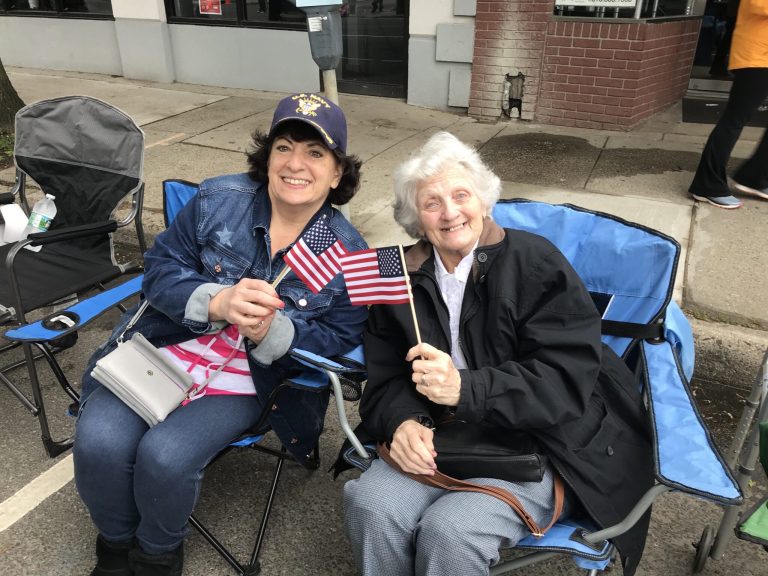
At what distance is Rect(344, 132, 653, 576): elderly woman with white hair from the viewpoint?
6.00 feet

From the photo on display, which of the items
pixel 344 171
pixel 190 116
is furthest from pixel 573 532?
pixel 190 116

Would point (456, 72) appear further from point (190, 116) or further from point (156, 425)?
point (156, 425)

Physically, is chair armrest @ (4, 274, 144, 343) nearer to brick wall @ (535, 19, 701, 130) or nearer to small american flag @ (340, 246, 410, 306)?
small american flag @ (340, 246, 410, 306)

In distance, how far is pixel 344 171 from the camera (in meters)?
2.40

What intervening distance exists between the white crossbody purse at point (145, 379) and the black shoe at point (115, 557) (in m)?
0.41

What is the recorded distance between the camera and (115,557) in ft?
7.04

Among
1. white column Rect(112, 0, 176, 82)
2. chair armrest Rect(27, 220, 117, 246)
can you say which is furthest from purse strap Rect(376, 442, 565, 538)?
white column Rect(112, 0, 176, 82)

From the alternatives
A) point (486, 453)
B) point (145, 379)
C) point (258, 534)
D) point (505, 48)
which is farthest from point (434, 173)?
point (505, 48)

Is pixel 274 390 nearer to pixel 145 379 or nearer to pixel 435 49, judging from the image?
pixel 145 379

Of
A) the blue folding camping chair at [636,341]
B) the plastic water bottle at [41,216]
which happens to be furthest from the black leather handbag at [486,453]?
the plastic water bottle at [41,216]

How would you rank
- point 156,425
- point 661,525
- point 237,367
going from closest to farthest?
point 156,425 < point 237,367 < point 661,525

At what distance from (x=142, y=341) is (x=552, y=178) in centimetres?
373

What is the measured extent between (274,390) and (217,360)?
0.92 ft

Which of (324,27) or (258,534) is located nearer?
(258,534)
